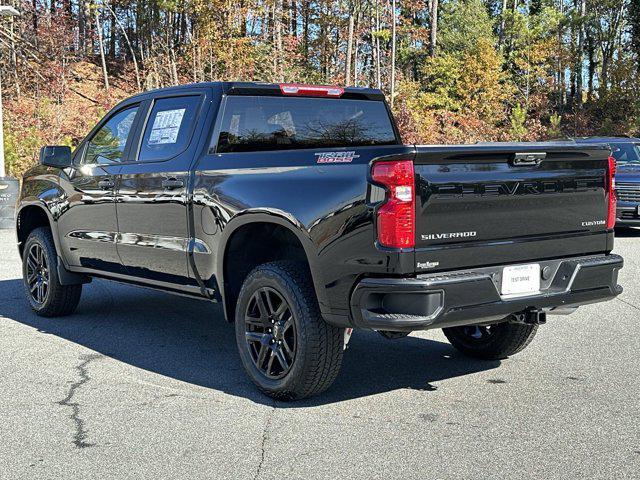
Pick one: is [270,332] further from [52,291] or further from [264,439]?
[52,291]

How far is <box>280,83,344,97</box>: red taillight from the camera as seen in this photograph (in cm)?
579

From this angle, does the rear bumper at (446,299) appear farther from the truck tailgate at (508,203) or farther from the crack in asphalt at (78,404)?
the crack in asphalt at (78,404)

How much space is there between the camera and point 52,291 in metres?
7.17

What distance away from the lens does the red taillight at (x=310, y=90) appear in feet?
19.0

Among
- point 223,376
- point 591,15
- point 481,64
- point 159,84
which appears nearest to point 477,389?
point 223,376

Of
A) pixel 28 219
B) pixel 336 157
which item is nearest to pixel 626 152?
pixel 28 219

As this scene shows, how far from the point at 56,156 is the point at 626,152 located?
40.5 ft

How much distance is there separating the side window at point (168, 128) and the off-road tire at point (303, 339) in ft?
4.46

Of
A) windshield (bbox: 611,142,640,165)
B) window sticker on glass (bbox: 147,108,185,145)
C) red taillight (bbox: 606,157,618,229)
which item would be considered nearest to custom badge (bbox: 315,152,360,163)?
window sticker on glass (bbox: 147,108,185,145)

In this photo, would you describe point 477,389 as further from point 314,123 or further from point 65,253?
point 65,253

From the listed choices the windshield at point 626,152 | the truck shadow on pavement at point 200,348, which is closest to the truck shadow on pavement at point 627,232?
the windshield at point 626,152

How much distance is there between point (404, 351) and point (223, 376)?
4.91 ft

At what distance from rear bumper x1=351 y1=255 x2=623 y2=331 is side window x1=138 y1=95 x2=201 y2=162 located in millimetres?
2103

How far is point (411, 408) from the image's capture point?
4.71 metres
